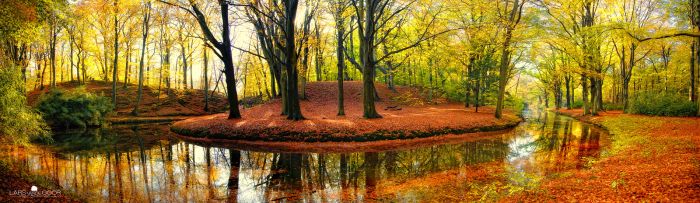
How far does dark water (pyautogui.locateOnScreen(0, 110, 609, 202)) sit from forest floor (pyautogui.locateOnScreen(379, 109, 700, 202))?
469mm

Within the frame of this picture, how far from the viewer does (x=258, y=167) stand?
34.8ft

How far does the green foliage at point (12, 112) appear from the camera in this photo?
8.91 meters

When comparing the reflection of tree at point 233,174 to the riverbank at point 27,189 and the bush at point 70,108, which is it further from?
the bush at point 70,108

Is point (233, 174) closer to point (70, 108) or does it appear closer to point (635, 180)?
point (635, 180)

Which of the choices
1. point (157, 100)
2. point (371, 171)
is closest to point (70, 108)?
point (157, 100)

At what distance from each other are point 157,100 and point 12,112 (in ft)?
102

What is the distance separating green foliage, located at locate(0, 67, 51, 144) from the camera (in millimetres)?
8914

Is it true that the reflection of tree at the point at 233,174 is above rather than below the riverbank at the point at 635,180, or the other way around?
below

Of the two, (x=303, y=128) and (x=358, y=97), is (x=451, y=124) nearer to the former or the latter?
(x=303, y=128)

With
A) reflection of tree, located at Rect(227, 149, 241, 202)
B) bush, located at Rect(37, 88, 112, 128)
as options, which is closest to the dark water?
reflection of tree, located at Rect(227, 149, 241, 202)

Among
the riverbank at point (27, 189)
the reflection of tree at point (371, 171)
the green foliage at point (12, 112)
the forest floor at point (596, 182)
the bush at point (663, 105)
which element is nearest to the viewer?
the forest floor at point (596, 182)

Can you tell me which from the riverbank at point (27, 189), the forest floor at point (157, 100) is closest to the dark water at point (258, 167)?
the riverbank at point (27, 189)

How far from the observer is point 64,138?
17.2 meters

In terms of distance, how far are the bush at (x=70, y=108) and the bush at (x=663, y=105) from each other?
38.3 meters
